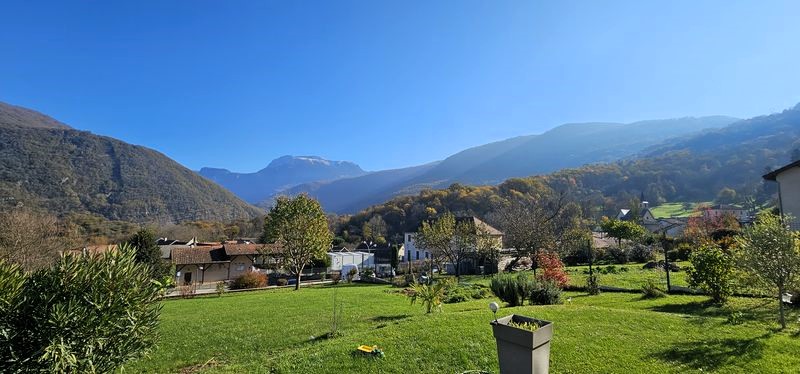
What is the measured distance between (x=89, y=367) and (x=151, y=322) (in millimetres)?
1115

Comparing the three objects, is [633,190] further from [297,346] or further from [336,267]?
[297,346]

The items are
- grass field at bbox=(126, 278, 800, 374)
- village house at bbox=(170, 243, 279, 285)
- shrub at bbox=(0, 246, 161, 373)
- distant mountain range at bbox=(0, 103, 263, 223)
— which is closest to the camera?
shrub at bbox=(0, 246, 161, 373)

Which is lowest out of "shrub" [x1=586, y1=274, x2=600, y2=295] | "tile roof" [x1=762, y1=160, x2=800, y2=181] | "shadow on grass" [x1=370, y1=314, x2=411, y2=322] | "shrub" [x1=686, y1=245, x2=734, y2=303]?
"shrub" [x1=586, y1=274, x2=600, y2=295]

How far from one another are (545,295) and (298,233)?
84.5 feet

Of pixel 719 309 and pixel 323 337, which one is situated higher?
pixel 323 337

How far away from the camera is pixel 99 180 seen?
93.4 meters

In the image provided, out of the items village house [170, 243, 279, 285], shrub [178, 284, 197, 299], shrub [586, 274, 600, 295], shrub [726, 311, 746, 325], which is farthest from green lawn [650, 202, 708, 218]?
shrub [178, 284, 197, 299]

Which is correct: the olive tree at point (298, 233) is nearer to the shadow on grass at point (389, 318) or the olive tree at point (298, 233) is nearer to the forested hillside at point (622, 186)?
the shadow on grass at point (389, 318)

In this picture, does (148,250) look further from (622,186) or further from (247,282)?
(622,186)

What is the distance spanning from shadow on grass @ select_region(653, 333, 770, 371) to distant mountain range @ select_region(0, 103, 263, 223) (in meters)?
85.6

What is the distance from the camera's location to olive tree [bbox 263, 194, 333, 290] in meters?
35.7

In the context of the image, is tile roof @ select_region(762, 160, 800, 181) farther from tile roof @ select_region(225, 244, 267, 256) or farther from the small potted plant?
tile roof @ select_region(225, 244, 267, 256)

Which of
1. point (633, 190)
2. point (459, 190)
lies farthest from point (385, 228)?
point (633, 190)

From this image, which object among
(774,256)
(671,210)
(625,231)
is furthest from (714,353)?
(671,210)
